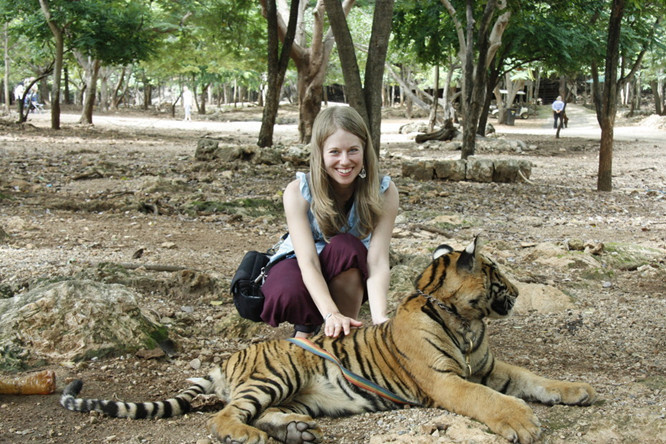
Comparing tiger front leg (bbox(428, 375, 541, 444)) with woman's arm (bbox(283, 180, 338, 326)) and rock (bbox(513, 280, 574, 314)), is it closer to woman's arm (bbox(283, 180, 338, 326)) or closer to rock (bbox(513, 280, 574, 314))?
woman's arm (bbox(283, 180, 338, 326))

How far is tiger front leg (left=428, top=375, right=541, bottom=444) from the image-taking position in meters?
2.84

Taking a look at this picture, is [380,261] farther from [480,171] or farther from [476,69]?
[476,69]

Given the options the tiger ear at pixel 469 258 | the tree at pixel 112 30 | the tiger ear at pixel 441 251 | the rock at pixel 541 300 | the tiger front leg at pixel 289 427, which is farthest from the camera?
the tree at pixel 112 30

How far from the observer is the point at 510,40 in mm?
22047

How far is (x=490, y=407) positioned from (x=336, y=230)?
1.48 meters

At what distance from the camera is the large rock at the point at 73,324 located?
402cm

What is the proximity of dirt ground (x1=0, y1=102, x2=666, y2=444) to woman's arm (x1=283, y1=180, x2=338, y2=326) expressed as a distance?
679mm

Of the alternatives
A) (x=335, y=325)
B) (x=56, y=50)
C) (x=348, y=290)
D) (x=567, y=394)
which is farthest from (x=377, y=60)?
(x=56, y=50)

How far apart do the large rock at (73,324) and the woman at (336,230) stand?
1.02 m

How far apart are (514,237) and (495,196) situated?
326 centimetres

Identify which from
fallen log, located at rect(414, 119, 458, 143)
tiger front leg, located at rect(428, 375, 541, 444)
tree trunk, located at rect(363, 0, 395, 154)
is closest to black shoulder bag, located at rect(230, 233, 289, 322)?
tiger front leg, located at rect(428, 375, 541, 444)

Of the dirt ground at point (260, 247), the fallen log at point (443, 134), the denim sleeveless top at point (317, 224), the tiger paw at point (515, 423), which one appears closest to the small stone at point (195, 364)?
the dirt ground at point (260, 247)

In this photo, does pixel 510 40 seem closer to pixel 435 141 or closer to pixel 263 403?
pixel 435 141

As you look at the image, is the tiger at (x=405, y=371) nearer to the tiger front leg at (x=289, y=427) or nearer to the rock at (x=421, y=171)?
the tiger front leg at (x=289, y=427)
